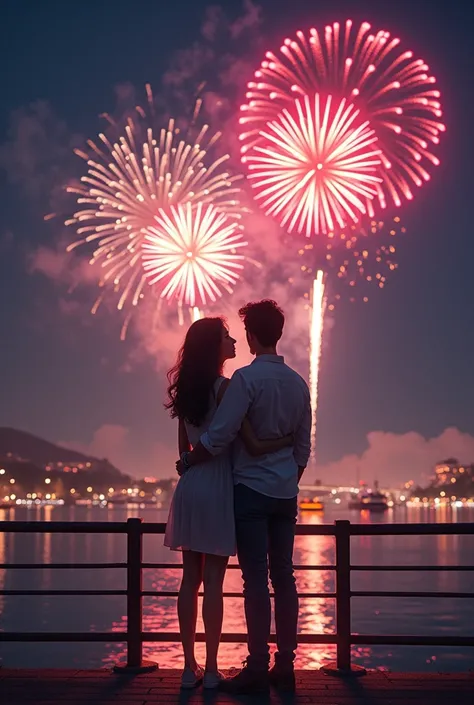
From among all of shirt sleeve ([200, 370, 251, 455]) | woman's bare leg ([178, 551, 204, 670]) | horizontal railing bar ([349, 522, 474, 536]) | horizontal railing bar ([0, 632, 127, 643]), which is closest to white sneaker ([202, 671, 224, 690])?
woman's bare leg ([178, 551, 204, 670])

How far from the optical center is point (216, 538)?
654 cm

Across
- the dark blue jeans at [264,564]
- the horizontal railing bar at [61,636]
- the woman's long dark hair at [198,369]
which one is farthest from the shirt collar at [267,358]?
the horizontal railing bar at [61,636]

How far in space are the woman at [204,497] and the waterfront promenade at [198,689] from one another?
1.19ft

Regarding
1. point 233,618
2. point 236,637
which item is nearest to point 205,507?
point 236,637

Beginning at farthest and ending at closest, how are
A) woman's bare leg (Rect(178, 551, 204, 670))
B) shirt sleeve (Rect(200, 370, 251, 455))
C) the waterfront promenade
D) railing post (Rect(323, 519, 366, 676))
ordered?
1. railing post (Rect(323, 519, 366, 676))
2. woman's bare leg (Rect(178, 551, 204, 670))
3. shirt sleeve (Rect(200, 370, 251, 455))
4. the waterfront promenade

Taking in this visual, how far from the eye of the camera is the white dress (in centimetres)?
655

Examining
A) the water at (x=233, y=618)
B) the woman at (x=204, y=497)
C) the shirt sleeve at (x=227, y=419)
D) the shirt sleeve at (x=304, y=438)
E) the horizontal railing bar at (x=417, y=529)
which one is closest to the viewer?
the shirt sleeve at (x=227, y=419)

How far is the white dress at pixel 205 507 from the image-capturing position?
6555 millimetres

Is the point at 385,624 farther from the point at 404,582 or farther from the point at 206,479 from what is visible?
the point at 206,479

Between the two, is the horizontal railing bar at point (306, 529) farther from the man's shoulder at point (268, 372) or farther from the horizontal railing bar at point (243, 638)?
the man's shoulder at point (268, 372)

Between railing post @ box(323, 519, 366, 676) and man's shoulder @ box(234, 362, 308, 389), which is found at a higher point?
man's shoulder @ box(234, 362, 308, 389)

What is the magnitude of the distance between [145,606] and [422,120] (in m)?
26.8

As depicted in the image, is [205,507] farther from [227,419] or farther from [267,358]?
[267,358]

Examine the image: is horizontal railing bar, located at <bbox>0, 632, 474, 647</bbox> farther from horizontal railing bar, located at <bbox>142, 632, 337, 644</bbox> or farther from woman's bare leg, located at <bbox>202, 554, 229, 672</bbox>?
woman's bare leg, located at <bbox>202, 554, 229, 672</bbox>
